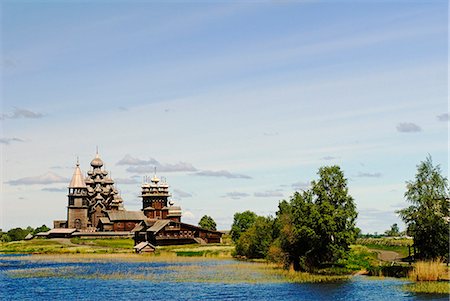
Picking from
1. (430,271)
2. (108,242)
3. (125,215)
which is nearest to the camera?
(430,271)

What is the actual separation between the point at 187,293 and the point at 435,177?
80.3ft

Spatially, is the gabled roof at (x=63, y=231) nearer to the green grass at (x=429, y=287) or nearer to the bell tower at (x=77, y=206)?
the bell tower at (x=77, y=206)

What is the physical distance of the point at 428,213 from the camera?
55.6 metres

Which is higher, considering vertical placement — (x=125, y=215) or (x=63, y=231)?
(x=125, y=215)

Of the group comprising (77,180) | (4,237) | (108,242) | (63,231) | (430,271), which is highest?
(77,180)

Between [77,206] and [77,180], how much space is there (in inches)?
252

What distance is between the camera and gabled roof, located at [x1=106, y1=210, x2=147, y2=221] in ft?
520

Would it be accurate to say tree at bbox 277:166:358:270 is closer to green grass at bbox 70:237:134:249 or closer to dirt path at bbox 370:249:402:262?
dirt path at bbox 370:249:402:262

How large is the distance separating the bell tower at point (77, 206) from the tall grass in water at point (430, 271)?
388 ft

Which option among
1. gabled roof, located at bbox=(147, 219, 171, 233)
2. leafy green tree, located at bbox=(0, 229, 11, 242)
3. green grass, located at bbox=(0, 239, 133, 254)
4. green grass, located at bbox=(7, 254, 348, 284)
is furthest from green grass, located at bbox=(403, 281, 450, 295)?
leafy green tree, located at bbox=(0, 229, 11, 242)

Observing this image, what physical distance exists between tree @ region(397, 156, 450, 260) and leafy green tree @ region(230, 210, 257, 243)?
2591 inches

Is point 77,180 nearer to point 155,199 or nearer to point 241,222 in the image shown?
point 155,199

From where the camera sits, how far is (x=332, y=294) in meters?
46.8

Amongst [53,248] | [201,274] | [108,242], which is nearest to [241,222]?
[108,242]
